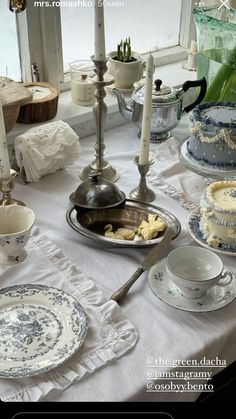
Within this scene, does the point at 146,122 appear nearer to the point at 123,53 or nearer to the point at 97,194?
the point at 97,194

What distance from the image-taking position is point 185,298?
831 millimetres

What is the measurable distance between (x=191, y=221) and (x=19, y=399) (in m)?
0.42

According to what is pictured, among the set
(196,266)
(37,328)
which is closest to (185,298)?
(196,266)

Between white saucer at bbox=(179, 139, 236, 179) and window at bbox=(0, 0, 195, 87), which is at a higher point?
window at bbox=(0, 0, 195, 87)

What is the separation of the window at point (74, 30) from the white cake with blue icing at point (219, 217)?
55cm

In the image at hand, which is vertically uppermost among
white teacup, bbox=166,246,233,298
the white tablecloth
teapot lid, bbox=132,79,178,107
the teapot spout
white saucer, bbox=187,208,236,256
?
teapot lid, bbox=132,79,178,107

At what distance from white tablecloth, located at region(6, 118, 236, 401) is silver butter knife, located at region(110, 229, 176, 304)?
0.04 feet

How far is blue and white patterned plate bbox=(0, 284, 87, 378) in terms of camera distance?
73cm

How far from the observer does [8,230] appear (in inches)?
35.3

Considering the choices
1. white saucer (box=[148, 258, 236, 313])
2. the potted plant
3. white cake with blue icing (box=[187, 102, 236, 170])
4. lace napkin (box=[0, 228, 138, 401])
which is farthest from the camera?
the potted plant

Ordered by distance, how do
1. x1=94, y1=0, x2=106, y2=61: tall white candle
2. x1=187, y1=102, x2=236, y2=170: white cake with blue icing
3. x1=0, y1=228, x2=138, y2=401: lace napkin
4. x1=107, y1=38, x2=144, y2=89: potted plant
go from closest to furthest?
x1=0, y1=228, x2=138, y2=401: lace napkin
x1=94, y1=0, x2=106, y2=61: tall white candle
x1=187, y1=102, x2=236, y2=170: white cake with blue icing
x1=107, y1=38, x2=144, y2=89: potted plant

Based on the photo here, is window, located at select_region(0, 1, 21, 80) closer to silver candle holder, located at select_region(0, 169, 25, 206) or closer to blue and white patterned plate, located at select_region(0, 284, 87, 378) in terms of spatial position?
silver candle holder, located at select_region(0, 169, 25, 206)

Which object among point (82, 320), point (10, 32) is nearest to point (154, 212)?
point (82, 320)

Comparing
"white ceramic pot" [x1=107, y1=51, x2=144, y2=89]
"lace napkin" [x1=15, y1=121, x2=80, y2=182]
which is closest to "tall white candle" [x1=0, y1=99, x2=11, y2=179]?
"lace napkin" [x1=15, y1=121, x2=80, y2=182]
